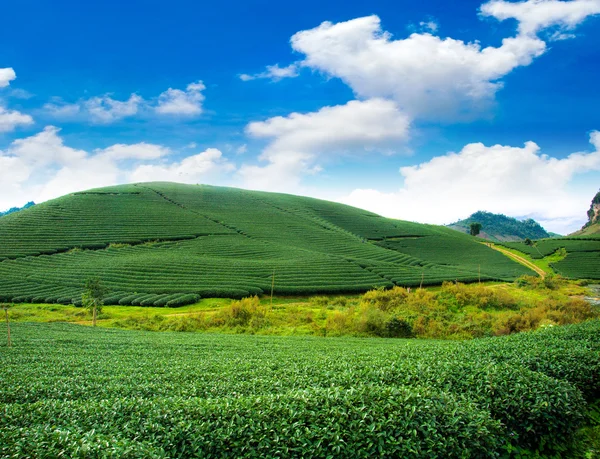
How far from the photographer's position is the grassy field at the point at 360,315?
30.9 metres

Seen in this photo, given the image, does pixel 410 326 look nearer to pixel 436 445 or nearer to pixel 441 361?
pixel 441 361

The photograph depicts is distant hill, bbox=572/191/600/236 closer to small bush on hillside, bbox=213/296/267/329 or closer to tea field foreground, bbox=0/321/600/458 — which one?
small bush on hillside, bbox=213/296/267/329

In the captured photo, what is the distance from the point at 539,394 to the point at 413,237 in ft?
324

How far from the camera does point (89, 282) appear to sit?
34406mm

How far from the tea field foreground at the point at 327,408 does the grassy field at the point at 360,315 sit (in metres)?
19.3

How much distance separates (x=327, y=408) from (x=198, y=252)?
191 feet

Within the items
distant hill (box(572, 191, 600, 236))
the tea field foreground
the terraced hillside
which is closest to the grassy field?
the terraced hillside

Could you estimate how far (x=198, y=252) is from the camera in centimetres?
6156

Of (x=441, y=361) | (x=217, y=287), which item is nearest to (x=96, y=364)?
(x=441, y=361)

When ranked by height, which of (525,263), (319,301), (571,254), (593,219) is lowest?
(319,301)

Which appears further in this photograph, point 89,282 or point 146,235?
point 146,235

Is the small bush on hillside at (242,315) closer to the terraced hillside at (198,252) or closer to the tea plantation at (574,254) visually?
the terraced hillside at (198,252)

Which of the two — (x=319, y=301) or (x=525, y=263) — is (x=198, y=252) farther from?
(x=525, y=263)

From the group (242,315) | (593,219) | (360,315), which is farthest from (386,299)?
(593,219)
